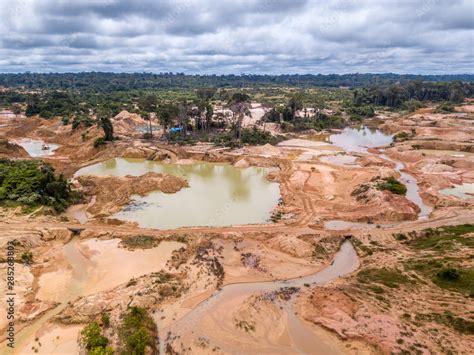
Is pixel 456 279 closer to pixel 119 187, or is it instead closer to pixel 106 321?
pixel 106 321

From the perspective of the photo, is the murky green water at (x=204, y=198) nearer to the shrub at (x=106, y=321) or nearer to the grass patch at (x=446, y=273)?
the shrub at (x=106, y=321)

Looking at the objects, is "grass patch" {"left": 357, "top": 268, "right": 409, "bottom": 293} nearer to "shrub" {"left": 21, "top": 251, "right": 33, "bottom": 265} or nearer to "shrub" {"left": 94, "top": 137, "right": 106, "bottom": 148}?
"shrub" {"left": 21, "top": 251, "right": 33, "bottom": 265}

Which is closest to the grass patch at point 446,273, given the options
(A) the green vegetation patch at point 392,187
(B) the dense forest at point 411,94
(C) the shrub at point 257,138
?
(A) the green vegetation patch at point 392,187

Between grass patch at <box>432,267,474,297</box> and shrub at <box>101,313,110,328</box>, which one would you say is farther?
grass patch at <box>432,267,474,297</box>

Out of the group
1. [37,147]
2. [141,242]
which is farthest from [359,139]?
[37,147]

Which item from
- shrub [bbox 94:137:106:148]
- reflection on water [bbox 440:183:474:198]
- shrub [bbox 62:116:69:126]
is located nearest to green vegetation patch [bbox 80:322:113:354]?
reflection on water [bbox 440:183:474:198]

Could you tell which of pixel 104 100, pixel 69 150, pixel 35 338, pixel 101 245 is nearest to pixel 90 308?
pixel 35 338

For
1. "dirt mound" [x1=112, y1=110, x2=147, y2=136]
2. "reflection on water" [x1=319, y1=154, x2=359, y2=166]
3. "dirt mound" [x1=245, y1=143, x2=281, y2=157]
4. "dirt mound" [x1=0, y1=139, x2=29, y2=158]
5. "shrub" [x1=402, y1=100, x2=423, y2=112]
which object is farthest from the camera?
"shrub" [x1=402, y1=100, x2=423, y2=112]
